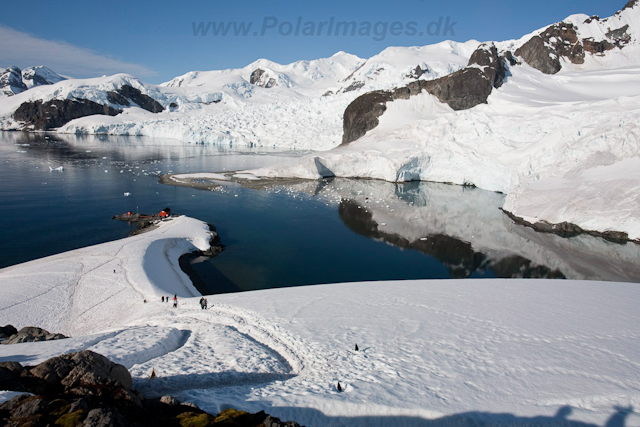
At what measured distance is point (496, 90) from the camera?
5409 cm

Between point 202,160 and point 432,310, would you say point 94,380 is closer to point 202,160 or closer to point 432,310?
point 432,310

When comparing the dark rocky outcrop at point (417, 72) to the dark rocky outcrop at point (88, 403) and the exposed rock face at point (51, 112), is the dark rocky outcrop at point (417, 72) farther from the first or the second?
the dark rocky outcrop at point (88, 403)

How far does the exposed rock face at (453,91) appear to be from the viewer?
5541cm

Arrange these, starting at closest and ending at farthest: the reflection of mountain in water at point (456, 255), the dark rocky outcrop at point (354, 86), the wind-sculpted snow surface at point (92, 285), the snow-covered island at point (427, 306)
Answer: the snow-covered island at point (427, 306), the wind-sculpted snow surface at point (92, 285), the reflection of mountain in water at point (456, 255), the dark rocky outcrop at point (354, 86)

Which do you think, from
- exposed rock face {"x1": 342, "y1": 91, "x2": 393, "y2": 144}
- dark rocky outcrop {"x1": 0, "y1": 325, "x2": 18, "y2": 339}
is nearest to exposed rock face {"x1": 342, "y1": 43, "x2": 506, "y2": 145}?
exposed rock face {"x1": 342, "y1": 91, "x2": 393, "y2": 144}

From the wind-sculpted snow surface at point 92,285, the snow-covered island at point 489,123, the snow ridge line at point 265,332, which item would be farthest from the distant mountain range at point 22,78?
the snow ridge line at point 265,332

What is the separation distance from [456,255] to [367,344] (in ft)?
50.2

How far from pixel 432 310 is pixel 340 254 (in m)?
10.9

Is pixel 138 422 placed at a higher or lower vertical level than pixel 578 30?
lower

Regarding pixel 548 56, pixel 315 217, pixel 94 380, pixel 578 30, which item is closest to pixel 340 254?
pixel 315 217

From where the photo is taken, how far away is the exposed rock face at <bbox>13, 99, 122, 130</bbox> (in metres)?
116

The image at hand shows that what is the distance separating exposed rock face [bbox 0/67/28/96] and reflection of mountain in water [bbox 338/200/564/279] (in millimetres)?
205882

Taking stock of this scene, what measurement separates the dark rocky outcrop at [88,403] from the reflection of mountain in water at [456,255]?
17246 mm

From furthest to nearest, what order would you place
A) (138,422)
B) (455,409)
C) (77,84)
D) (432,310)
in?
1. (77,84)
2. (432,310)
3. (455,409)
4. (138,422)
